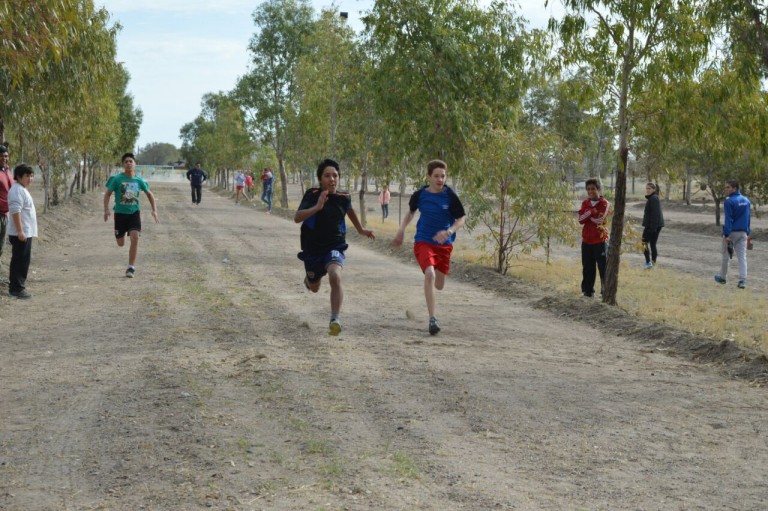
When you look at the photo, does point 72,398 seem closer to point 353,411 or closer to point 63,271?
point 353,411

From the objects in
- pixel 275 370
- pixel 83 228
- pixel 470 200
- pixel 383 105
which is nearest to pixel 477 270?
pixel 470 200

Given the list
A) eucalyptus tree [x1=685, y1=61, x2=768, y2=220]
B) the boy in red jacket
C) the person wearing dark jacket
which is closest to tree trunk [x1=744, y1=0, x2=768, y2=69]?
eucalyptus tree [x1=685, y1=61, x2=768, y2=220]

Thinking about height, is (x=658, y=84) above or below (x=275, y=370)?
above

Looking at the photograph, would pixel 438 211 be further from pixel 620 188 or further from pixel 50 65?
pixel 50 65

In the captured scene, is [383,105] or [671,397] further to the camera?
[383,105]

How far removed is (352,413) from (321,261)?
3388mm

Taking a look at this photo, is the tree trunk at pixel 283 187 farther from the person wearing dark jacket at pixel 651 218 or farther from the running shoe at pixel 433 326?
the running shoe at pixel 433 326

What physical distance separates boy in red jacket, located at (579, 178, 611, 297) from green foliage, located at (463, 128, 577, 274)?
2.14 m

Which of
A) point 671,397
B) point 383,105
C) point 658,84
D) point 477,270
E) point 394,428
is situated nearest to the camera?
point 394,428

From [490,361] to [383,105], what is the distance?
1246 centimetres

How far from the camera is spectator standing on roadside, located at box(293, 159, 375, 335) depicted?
9.52 metres

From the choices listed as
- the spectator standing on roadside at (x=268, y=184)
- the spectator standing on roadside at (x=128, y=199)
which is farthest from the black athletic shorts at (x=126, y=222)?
the spectator standing on roadside at (x=268, y=184)

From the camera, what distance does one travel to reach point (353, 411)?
21.5 feet

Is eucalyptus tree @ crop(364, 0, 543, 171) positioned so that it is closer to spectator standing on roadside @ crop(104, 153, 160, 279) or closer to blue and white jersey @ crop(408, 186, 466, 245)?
spectator standing on roadside @ crop(104, 153, 160, 279)
